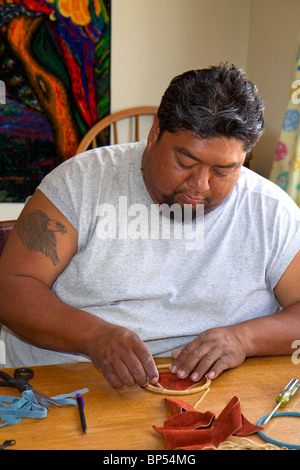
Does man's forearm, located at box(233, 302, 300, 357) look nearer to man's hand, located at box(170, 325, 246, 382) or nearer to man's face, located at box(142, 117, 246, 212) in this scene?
man's hand, located at box(170, 325, 246, 382)

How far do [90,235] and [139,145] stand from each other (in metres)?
0.29

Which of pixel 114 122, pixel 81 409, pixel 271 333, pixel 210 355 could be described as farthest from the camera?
pixel 114 122

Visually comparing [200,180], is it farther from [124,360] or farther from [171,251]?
[124,360]

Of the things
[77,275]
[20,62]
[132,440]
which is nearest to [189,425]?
[132,440]

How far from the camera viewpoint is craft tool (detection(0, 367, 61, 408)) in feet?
3.20

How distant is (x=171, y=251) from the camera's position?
1.33m

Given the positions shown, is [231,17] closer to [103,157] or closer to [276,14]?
[276,14]

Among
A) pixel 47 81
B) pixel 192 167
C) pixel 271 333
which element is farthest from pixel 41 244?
pixel 47 81

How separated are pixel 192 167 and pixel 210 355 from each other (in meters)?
0.39

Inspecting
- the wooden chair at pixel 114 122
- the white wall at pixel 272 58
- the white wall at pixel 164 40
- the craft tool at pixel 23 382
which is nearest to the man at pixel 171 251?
the craft tool at pixel 23 382

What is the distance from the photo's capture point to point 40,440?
871mm

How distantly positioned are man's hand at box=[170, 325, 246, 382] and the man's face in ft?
0.97

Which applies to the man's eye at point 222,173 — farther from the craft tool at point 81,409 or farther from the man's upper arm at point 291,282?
the craft tool at point 81,409

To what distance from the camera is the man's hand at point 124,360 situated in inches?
40.9
